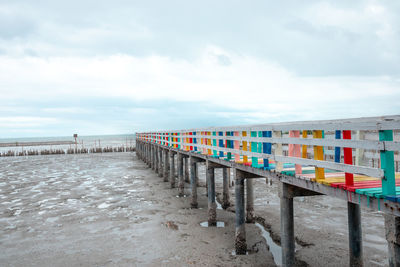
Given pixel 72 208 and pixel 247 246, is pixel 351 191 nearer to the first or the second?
pixel 247 246

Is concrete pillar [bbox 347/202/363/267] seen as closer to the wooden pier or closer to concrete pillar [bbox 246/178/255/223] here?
the wooden pier

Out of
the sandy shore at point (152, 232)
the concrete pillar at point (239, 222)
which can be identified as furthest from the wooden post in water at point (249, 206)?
the concrete pillar at point (239, 222)

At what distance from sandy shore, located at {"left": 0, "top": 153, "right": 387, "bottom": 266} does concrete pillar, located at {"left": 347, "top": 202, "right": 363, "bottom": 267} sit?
50.0 inches

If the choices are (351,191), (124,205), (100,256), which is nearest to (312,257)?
(351,191)

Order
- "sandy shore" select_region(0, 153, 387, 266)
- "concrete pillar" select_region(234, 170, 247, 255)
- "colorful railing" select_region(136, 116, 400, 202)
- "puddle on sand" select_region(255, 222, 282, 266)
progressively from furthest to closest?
"concrete pillar" select_region(234, 170, 247, 255) → "sandy shore" select_region(0, 153, 387, 266) → "puddle on sand" select_region(255, 222, 282, 266) → "colorful railing" select_region(136, 116, 400, 202)

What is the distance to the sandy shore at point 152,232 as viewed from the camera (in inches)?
315

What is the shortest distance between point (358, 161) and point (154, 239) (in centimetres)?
668

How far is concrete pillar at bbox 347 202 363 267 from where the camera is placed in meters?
6.27

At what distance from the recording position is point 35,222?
11.4 meters

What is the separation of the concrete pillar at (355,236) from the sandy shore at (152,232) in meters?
1.27

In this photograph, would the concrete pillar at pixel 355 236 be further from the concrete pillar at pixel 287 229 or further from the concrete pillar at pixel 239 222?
the concrete pillar at pixel 239 222

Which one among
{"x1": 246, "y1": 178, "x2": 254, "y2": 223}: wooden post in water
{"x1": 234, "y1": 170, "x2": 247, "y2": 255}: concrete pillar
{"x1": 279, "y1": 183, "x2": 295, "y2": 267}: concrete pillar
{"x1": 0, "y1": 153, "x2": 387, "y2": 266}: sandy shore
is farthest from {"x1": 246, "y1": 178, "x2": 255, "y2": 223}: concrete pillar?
{"x1": 279, "y1": 183, "x2": 295, "y2": 267}: concrete pillar

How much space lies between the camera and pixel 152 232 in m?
9.99

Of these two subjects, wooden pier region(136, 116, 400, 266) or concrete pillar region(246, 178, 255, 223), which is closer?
wooden pier region(136, 116, 400, 266)
